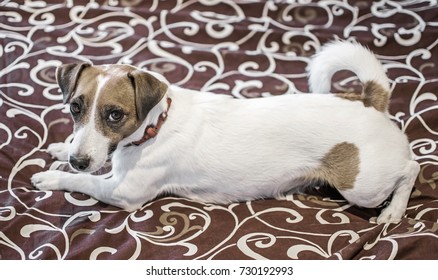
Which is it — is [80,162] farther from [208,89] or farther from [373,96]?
[373,96]

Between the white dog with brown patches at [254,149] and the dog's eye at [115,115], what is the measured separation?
0.21 feet

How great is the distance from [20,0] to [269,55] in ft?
4.21

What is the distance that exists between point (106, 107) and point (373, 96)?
899 millimetres

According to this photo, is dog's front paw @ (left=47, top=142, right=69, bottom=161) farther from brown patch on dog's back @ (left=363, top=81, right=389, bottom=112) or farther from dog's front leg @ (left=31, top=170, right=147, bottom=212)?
brown patch on dog's back @ (left=363, top=81, right=389, bottom=112)

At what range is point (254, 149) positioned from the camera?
1.92 m

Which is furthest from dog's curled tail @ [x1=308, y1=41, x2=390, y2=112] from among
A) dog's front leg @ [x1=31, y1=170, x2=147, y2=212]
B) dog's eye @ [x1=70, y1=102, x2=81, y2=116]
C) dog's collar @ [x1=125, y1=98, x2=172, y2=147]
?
dog's eye @ [x1=70, y1=102, x2=81, y2=116]

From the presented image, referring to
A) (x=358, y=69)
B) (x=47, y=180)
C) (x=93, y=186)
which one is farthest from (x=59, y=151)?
(x=358, y=69)

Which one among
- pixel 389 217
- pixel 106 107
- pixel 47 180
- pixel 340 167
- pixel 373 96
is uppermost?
pixel 373 96

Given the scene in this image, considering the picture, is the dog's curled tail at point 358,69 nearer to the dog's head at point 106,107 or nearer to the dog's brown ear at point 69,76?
the dog's head at point 106,107

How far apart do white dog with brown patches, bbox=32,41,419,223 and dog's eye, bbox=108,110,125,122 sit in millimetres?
63

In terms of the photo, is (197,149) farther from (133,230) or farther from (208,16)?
(208,16)

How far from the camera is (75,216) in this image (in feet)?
6.39

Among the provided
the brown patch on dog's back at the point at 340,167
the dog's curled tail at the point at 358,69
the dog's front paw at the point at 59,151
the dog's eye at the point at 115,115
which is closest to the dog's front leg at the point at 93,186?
the dog's front paw at the point at 59,151

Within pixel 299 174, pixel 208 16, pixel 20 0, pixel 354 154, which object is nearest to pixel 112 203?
pixel 299 174
